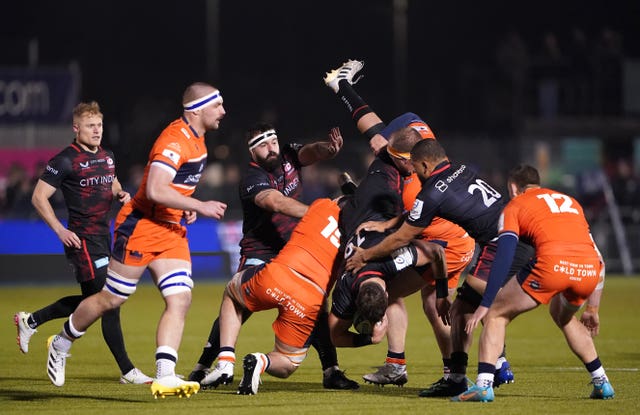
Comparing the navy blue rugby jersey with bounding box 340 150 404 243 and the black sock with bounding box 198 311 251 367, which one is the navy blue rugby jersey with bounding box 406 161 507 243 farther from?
the black sock with bounding box 198 311 251 367

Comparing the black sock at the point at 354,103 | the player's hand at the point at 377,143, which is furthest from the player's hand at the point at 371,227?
the black sock at the point at 354,103

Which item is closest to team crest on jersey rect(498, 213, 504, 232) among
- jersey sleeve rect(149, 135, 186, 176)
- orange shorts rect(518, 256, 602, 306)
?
orange shorts rect(518, 256, 602, 306)

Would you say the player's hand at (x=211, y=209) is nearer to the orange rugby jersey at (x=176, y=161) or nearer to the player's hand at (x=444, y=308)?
the orange rugby jersey at (x=176, y=161)

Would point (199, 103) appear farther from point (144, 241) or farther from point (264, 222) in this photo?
point (264, 222)

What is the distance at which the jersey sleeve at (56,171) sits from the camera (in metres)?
11.2

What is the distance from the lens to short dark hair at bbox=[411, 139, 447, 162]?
979cm

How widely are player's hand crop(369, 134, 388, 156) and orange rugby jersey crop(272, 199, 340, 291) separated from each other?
100 cm

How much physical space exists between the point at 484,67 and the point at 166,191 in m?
36.1

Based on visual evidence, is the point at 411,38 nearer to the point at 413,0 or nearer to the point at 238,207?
the point at 413,0

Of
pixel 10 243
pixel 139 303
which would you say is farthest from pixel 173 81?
pixel 139 303

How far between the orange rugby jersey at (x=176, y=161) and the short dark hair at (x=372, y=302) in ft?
5.47

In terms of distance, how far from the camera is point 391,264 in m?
10.1

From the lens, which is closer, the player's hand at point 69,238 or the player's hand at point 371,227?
the player's hand at point 371,227

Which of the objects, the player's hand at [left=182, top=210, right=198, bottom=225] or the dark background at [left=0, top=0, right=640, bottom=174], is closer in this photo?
the player's hand at [left=182, top=210, right=198, bottom=225]
